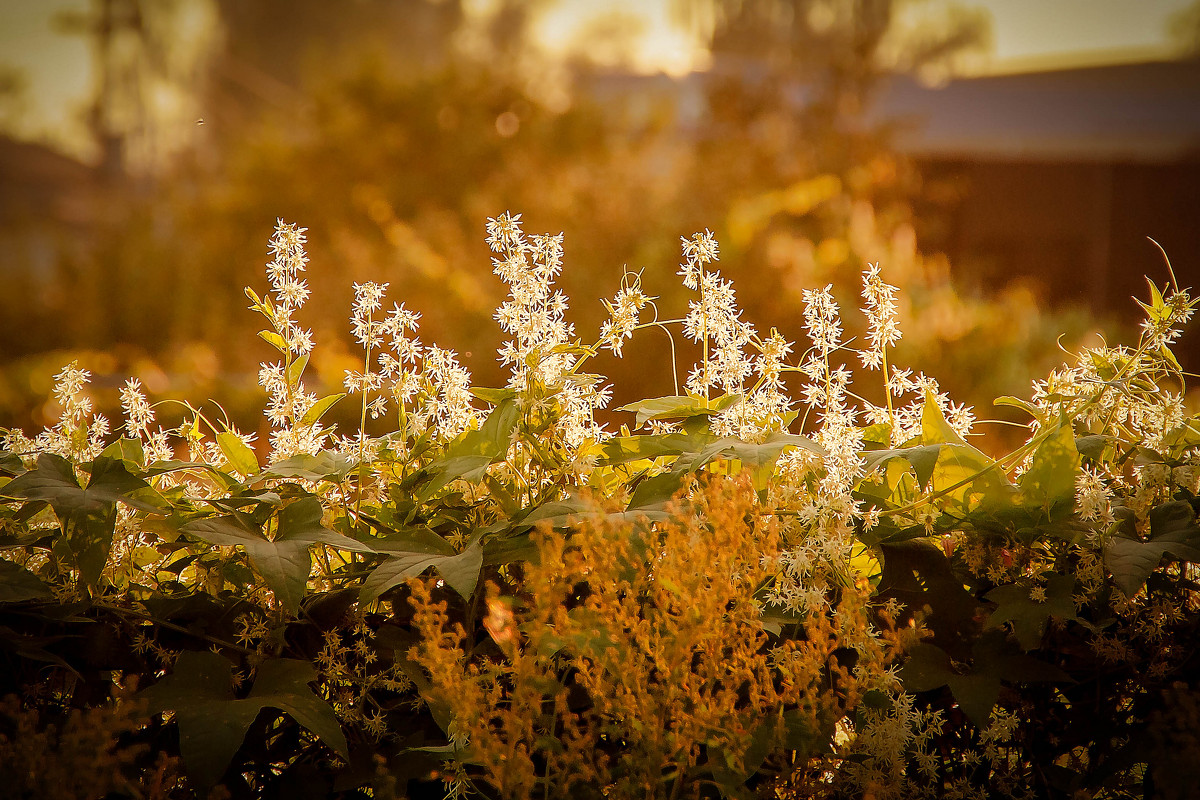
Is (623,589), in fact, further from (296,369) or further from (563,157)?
(563,157)

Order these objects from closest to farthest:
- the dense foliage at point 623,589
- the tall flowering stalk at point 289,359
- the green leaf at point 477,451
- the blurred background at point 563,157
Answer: the dense foliage at point 623,589
the green leaf at point 477,451
the tall flowering stalk at point 289,359
the blurred background at point 563,157

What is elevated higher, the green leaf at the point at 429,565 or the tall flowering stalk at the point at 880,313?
the tall flowering stalk at the point at 880,313

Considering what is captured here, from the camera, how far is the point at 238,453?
77 cm

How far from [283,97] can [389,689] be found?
471 centimetres

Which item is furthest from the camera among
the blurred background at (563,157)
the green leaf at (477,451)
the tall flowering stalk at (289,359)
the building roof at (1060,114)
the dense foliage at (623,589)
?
the building roof at (1060,114)

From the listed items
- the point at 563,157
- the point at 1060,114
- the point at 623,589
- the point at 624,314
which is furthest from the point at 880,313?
the point at 1060,114

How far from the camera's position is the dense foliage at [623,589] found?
55 cm

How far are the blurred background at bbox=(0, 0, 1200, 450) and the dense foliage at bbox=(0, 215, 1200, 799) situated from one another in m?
3.20

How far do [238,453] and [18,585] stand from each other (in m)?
0.20

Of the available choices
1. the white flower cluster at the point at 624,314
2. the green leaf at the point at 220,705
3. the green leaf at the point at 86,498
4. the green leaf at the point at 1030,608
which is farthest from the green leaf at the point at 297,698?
the green leaf at the point at 1030,608

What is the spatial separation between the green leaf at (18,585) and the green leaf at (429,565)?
24 cm

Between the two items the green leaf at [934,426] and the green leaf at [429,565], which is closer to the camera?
the green leaf at [429,565]

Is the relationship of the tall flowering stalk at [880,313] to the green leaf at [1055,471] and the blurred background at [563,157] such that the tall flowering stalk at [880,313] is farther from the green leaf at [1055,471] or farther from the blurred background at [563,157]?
the blurred background at [563,157]

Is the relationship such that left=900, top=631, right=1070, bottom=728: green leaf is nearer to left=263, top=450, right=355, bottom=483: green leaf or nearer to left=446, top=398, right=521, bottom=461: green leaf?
left=446, top=398, right=521, bottom=461: green leaf
